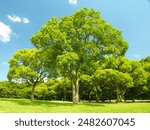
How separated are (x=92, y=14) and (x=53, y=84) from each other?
55748 mm

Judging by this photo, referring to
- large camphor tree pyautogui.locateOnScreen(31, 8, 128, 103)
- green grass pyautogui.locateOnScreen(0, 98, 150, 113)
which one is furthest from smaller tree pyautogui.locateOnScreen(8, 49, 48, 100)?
green grass pyautogui.locateOnScreen(0, 98, 150, 113)

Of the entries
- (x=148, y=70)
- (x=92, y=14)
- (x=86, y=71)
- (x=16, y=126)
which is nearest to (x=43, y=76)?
(x=86, y=71)

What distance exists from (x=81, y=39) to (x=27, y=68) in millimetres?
23016

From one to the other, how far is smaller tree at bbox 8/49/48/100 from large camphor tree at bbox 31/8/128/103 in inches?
747

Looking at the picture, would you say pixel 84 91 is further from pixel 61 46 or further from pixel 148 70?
pixel 61 46

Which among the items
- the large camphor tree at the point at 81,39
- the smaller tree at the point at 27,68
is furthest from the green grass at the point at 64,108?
the smaller tree at the point at 27,68

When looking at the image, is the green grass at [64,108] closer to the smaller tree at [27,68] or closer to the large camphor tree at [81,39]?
the large camphor tree at [81,39]

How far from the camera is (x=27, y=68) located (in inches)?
2606

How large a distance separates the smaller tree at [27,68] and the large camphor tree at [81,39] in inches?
747

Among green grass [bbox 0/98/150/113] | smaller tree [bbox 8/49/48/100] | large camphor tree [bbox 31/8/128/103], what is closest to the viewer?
green grass [bbox 0/98/150/113]

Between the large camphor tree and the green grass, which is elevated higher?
the large camphor tree

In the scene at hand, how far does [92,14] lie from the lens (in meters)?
47.4

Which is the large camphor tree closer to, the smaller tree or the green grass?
the green grass

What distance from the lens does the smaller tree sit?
216 ft
